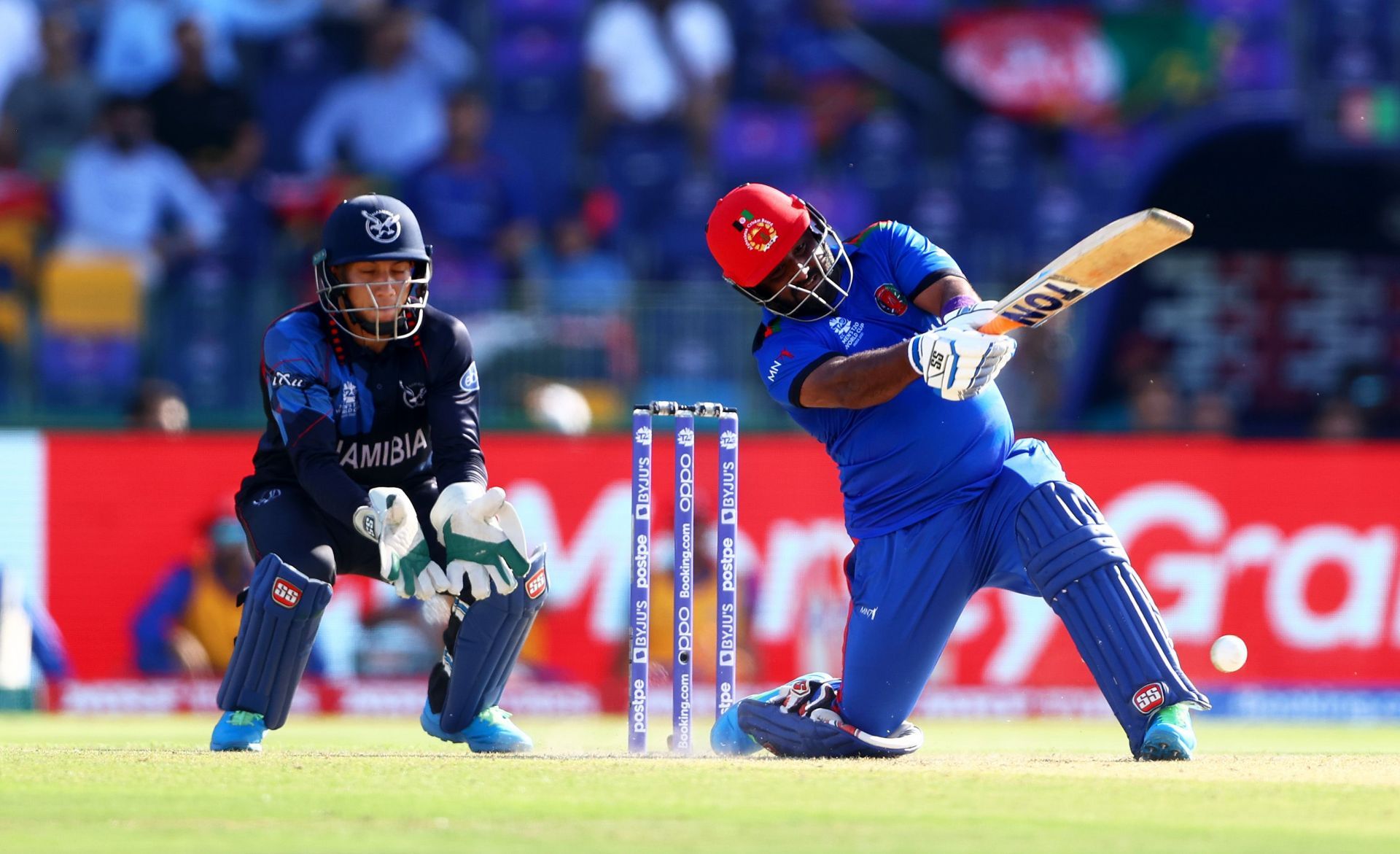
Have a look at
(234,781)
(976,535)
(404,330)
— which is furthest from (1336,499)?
(234,781)

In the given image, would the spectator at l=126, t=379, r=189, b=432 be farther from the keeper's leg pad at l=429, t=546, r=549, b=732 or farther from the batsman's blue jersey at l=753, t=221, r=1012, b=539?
the batsman's blue jersey at l=753, t=221, r=1012, b=539

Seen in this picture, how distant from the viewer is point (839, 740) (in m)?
6.10

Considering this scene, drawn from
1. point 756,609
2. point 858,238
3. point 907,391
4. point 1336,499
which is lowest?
point 756,609

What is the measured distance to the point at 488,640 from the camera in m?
6.29

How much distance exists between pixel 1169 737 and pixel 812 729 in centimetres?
112

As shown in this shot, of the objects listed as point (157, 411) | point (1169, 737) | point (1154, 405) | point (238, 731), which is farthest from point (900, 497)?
point (1154, 405)

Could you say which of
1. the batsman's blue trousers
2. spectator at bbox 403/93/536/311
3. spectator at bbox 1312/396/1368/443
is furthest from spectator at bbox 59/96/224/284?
the batsman's blue trousers

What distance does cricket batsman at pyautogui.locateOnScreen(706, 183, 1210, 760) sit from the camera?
578cm

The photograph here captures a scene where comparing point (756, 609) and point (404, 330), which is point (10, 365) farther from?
point (404, 330)

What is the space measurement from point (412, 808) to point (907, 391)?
2.21 meters

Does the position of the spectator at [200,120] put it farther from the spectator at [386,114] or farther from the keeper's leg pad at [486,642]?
the keeper's leg pad at [486,642]

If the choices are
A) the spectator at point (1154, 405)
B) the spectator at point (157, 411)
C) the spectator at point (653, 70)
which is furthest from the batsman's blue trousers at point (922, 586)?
the spectator at point (653, 70)

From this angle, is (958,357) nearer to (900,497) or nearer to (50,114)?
(900,497)

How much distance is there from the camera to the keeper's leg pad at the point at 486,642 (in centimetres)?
627
